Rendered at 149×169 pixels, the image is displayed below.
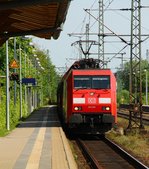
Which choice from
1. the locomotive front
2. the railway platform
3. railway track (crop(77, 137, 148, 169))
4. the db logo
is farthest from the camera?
the db logo

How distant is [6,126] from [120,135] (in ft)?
18.9

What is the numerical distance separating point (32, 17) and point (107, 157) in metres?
11.5

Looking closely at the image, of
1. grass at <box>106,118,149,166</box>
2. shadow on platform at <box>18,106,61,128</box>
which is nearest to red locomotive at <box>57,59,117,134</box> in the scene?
grass at <box>106,118,149,166</box>

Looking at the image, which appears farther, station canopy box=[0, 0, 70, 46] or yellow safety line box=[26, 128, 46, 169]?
yellow safety line box=[26, 128, 46, 169]

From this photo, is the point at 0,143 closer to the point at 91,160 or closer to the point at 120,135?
the point at 91,160

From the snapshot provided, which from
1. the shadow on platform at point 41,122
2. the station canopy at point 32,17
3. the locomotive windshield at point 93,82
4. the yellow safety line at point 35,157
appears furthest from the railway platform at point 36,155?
the shadow on platform at point 41,122

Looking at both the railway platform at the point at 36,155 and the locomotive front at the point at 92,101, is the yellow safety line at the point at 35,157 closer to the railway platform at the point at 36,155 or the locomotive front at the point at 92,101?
the railway platform at the point at 36,155

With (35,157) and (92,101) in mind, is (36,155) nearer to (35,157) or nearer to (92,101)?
(35,157)

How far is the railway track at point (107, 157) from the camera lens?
16.5 meters

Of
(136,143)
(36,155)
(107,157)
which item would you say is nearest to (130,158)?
(107,157)

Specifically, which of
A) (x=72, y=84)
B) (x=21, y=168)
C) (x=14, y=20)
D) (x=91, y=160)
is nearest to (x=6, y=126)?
(x=72, y=84)

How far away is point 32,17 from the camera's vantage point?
8367 mm

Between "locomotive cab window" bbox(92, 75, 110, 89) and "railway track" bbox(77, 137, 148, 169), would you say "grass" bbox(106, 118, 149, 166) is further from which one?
"locomotive cab window" bbox(92, 75, 110, 89)

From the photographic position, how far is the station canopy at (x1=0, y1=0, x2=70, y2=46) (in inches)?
271
